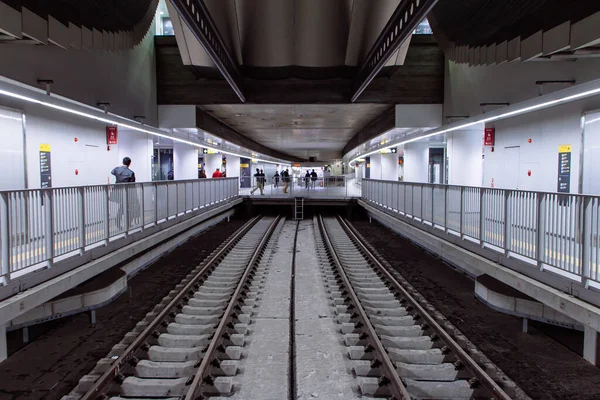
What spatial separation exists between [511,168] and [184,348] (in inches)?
420

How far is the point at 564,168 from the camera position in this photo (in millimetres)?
10242

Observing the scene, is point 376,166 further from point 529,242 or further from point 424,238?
point 529,242

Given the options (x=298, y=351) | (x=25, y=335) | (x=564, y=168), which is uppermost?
(x=564, y=168)

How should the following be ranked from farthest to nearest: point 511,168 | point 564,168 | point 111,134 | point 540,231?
point 111,134 < point 511,168 < point 564,168 < point 540,231

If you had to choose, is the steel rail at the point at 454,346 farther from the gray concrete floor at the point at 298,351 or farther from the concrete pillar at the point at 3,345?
the concrete pillar at the point at 3,345

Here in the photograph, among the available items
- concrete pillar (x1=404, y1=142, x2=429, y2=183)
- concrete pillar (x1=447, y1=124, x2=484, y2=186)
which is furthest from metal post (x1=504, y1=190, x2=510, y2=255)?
concrete pillar (x1=404, y1=142, x2=429, y2=183)

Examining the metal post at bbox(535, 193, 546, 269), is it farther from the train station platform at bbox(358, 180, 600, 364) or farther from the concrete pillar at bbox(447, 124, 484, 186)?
the concrete pillar at bbox(447, 124, 484, 186)

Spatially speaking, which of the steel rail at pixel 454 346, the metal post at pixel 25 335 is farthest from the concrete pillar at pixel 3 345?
the steel rail at pixel 454 346

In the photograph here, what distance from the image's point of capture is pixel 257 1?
14.1m

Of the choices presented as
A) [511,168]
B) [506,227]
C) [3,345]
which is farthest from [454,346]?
[511,168]

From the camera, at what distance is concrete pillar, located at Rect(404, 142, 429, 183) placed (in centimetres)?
2170

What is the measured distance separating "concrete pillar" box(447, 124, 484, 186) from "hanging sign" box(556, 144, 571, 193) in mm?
6472

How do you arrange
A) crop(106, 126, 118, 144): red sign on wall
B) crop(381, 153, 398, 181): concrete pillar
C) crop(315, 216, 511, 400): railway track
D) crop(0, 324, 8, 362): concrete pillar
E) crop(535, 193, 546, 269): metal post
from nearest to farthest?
crop(315, 216, 511, 400): railway track → crop(0, 324, 8, 362): concrete pillar → crop(535, 193, 546, 269): metal post → crop(106, 126, 118, 144): red sign on wall → crop(381, 153, 398, 181): concrete pillar

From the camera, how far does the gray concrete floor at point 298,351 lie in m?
4.97
